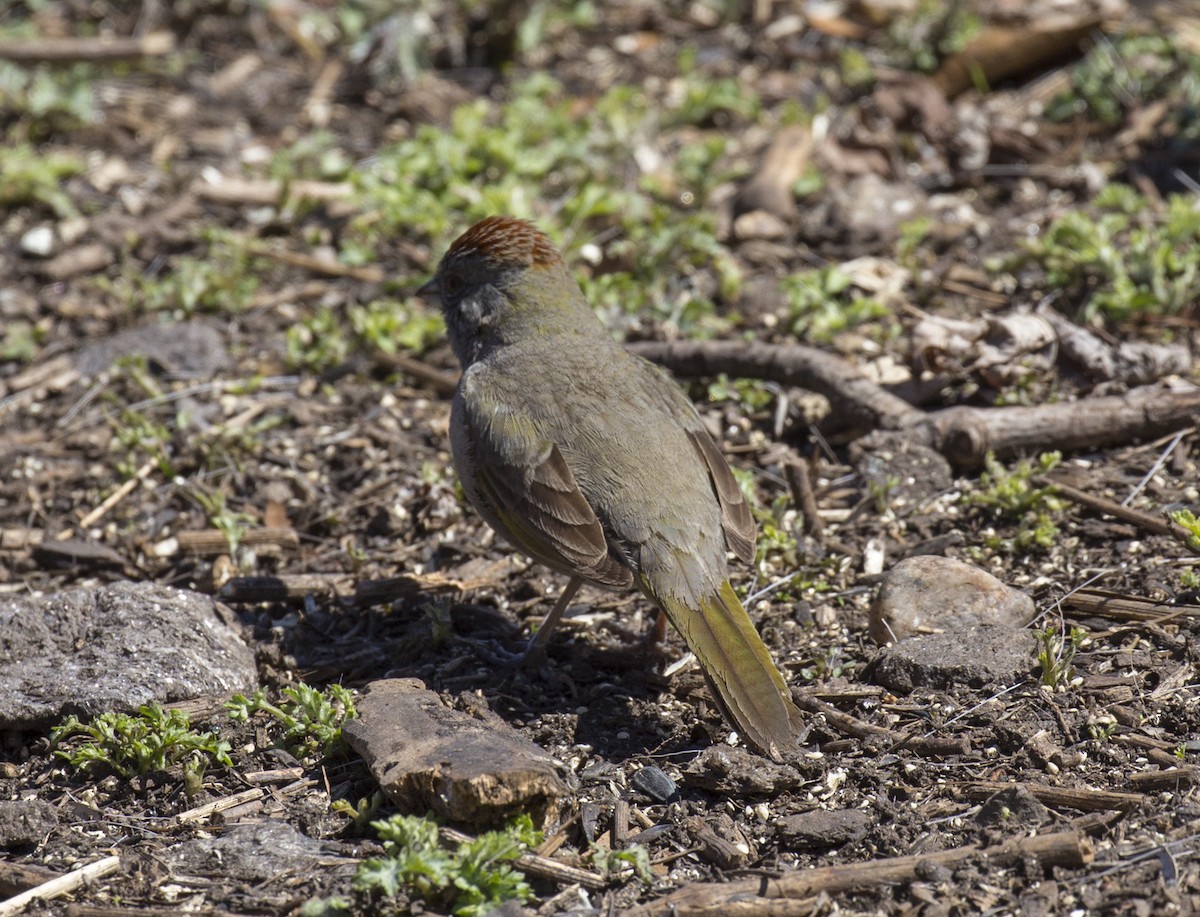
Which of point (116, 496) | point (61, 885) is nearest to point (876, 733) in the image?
point (61, 885)

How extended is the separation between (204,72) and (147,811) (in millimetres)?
7016

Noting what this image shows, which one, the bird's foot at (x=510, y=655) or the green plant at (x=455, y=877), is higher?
the green plant at (x=455, y=877)

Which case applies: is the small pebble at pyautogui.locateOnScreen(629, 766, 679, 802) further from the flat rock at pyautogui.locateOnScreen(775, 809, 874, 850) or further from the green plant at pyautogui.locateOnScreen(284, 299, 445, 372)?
the green plant at pyautogui.locateOnScreen(284, 299, 445, 372)

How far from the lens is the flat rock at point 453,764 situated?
12.8ft

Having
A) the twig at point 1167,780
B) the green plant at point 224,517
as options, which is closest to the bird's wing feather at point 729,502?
the twig at point 1167,780

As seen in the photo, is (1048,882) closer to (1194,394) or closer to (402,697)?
(402,697)

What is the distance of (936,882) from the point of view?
3693mm

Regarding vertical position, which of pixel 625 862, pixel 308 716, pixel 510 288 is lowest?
pixel 308 716

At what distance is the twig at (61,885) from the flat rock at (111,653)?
804 millimetres

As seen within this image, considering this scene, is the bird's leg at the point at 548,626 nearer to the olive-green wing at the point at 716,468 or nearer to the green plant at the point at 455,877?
the olive-green wing at the point at 716,468

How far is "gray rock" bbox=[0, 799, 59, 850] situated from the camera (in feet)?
13.4

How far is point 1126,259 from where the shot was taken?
6848 millimetres

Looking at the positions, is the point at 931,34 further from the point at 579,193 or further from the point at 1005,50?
the point at 579,193

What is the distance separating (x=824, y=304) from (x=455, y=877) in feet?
13.6
